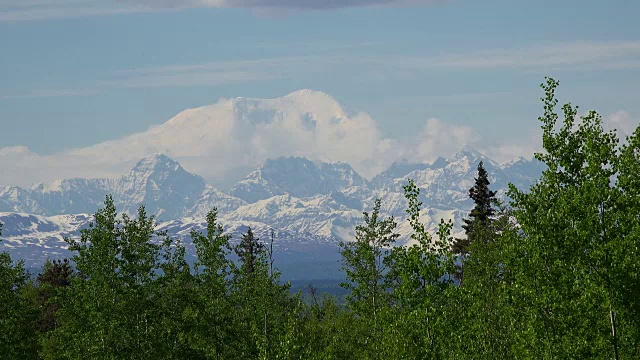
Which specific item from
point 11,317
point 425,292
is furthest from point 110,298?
point 425,292

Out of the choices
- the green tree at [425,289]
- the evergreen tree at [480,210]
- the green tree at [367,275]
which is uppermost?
the evergreen tree at [480,210]

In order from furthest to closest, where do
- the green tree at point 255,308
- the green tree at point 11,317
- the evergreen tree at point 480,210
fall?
the evergreen tree at point 480,210 < the green tree at point 255,308 < the green tree at point 11,317

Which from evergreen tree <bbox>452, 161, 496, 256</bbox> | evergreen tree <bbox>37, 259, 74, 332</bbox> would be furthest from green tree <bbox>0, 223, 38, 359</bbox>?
evergreen tree <bbox>452, 161, 496, 256</bbox>

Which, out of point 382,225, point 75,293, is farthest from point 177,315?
point 382,225

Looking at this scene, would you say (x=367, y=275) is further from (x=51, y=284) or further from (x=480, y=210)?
(x=51, y=284)

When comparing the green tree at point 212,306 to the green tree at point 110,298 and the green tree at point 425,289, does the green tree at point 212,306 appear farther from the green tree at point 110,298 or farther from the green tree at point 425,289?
the green tree at point 425,289

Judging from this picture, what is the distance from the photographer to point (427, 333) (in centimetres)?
4725

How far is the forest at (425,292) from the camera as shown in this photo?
45562 mm

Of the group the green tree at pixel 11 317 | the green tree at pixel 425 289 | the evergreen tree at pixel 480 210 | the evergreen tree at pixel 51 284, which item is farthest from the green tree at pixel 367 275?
the evergreen tree at pixel 51 284

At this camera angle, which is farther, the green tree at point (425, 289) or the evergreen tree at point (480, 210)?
the evergreen tree at point (480, 210)

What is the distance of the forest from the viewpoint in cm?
4556

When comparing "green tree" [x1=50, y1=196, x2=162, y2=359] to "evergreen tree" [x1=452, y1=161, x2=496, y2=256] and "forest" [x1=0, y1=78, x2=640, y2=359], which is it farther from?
"evergreen tree" [x1=452, y1=161, x2=496, y2=256]

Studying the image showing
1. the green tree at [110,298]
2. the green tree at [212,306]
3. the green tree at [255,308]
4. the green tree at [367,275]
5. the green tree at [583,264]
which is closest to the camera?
the green tree at [583,264]

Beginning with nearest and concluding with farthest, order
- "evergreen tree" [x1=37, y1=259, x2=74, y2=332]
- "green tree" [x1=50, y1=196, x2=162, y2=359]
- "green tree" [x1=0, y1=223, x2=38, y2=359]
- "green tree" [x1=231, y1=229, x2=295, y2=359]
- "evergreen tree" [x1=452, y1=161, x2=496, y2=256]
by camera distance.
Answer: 1. "green tree" [x1=50, y1=196, x2=162, y2=359]
2. "green tree" [x1=0, y1=223, x2=38, y2=359]
3. "green tree" [x1=231, y1=229, x2=295, y2=359]
4. "evergreen tree" [x1=37, y1=259, x2=74, y2=332]
5. "evergreen tree" [x1=452, y1=161, x2=496, y2=256]
